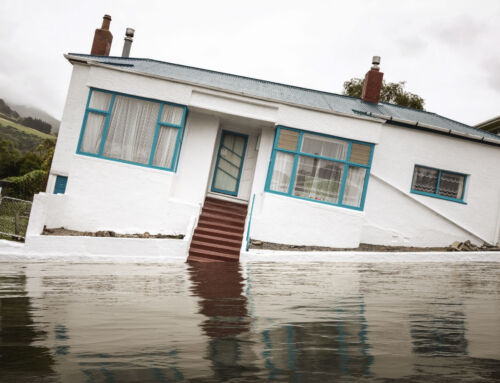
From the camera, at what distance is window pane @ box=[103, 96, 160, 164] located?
1146 cm

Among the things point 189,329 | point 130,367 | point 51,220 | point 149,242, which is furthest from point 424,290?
point 51,220

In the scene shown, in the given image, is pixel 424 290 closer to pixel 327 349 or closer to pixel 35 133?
pixel 327 349

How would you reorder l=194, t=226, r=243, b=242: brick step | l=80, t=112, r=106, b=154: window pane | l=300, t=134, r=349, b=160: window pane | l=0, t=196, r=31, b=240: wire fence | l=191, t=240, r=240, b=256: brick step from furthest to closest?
l=300, t=134, r=349, b=160: window pane → l=80, t=112, r=106, b=154: window pane → l=194, t=226, r=243, b=242: brick step → l=191, t=240, r=240, b=256: brick step → l=0, t=196, r=31, b=240: wire fence

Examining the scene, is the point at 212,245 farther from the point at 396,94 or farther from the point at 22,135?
the point at 22,135

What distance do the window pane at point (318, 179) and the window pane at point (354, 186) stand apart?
27cm

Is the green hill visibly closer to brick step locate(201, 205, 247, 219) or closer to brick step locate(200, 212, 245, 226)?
brick step locate(201, 205, 247, 219)

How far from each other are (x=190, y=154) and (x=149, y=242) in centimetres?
418

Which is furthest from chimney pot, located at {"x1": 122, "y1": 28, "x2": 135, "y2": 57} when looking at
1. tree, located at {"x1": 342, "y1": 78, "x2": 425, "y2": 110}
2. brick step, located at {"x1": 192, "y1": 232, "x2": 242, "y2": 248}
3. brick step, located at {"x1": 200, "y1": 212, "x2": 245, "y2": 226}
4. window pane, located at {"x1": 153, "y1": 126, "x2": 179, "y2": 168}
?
tree, located at {"x1": 342, "y1": 78, "x2": 425, "y2": 110}

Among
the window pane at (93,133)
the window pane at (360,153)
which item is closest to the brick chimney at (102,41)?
the window pane at (93,133)

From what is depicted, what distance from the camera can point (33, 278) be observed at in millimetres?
6695


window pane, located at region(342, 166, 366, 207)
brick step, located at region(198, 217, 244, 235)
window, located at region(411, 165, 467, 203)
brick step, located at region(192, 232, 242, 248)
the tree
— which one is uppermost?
the tree

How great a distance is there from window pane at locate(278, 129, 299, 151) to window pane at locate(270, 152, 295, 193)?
26 centimetres

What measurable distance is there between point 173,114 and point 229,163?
308 centimetres

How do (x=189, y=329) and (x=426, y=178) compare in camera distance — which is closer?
(x=189, y=329)
